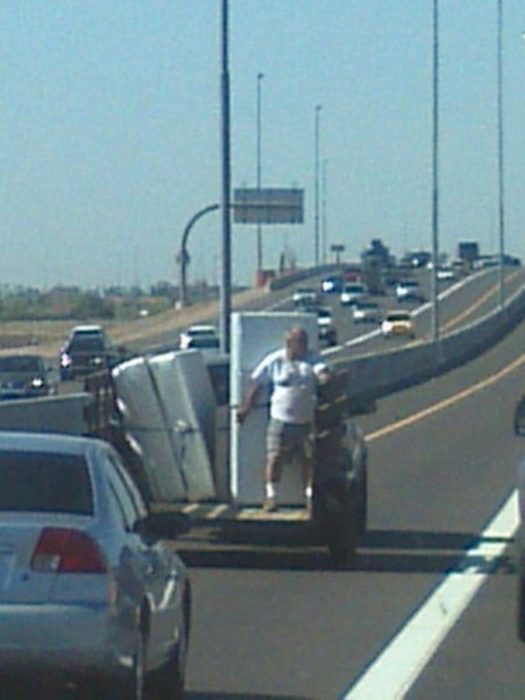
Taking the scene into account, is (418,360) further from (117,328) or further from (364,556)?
(364,556)

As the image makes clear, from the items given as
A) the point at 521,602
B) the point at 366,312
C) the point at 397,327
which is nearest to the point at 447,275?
the point at 366,312

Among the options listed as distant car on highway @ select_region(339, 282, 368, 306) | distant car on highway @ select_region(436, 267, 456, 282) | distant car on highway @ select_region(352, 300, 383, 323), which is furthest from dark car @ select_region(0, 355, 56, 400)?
distant car on highway @ select_region(436, 267, 456, 282)

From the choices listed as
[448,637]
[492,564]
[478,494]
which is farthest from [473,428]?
[448,637]

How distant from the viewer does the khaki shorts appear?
66.6 ft

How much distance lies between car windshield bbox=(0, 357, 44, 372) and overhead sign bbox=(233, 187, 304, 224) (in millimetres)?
5824

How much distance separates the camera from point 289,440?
20344 millimetres

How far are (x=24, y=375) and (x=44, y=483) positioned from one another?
41922 millimetres

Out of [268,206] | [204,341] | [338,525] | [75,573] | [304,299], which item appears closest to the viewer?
[75,573]

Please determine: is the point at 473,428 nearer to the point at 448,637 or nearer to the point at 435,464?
the point at 435,464

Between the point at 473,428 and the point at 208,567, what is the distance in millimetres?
25040

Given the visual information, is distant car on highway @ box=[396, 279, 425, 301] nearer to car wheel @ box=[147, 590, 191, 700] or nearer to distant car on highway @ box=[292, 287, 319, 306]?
distant car on highway @ box=[292, 287, 319, 306]

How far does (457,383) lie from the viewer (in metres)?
65.1

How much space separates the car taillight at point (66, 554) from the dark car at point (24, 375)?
37.7m

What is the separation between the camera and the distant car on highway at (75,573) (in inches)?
435
